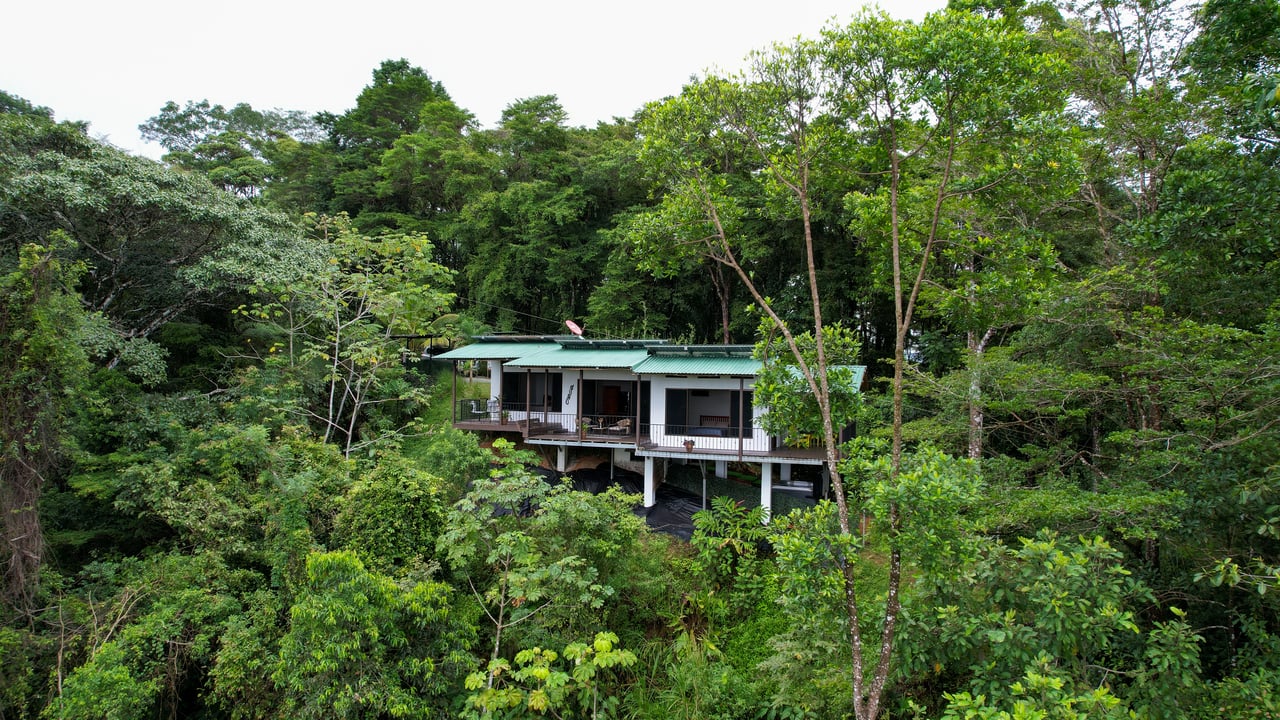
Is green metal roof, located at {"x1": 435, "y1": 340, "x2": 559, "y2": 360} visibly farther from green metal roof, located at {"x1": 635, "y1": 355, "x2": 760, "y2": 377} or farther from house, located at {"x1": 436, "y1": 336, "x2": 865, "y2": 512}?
green metal roof, located at {"x1": 635, "y1": 355, "x2": 760, "y2": 377}

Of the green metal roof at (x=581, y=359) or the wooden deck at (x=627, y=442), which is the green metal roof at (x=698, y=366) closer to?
the green metal roof at (x=581, y=359)

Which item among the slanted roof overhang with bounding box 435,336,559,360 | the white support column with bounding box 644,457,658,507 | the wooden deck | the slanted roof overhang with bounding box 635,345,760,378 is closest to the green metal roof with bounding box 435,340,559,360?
the slanted roof overhang with bounding box 435,336,559,360

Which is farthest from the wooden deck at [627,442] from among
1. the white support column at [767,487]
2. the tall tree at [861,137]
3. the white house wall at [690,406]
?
the tall tree at [861,137]

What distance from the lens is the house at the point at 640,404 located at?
37.9 feet

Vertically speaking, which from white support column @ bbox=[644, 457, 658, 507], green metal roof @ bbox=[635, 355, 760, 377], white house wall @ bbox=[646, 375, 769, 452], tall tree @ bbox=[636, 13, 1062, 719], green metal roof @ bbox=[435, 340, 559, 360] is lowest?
white support column @ bbox=[644, 457, 658, 507]

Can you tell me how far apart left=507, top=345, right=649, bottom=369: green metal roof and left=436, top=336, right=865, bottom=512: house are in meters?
0.02

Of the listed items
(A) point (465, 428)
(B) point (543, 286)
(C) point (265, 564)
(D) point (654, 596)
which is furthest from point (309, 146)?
(D) point (654, 596)

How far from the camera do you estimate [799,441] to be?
5.25m

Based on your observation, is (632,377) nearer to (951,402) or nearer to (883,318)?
(951,402)

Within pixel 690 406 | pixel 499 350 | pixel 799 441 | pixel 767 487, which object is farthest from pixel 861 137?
pixel 499 350

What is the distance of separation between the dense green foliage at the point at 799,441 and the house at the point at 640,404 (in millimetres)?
2486

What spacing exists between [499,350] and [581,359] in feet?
8.98

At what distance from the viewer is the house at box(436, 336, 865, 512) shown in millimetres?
11539

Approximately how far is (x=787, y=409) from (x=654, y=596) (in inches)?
170
